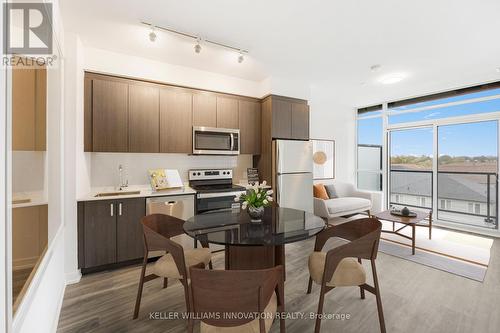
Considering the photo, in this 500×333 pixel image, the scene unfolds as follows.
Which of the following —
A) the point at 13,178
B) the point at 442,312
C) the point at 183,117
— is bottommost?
the point at 442,312

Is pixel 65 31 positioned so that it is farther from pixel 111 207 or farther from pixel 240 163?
pixel 240 163

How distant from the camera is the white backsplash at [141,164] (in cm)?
313

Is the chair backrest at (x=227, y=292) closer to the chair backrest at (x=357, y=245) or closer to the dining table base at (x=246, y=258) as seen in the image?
the chair backrest at (x=357, y=245)

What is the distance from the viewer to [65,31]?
2.55m

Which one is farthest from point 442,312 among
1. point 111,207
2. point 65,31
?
point 65,31

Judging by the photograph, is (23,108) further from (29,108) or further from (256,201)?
(256,201)

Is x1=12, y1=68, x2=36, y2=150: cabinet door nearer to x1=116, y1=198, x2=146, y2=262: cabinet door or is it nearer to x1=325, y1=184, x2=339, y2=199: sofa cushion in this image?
x1=116, y1=198, x2=146, y2=262: cabinet door

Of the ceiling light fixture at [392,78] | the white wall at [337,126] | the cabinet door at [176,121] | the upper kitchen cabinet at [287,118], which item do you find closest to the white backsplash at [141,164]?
the cabinet door at [176,121]

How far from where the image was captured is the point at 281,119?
3.91 meters

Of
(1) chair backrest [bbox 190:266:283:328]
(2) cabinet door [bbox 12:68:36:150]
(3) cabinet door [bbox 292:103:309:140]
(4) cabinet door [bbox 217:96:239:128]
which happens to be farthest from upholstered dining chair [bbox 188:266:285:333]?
(3) cabinet door [bbox 292:103:309:140]

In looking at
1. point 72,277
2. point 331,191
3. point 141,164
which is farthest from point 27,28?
point 331,191

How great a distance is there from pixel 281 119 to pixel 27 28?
3155 mm

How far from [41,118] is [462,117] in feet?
19.9

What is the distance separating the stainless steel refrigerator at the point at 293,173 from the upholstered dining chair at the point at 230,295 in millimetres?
2601
